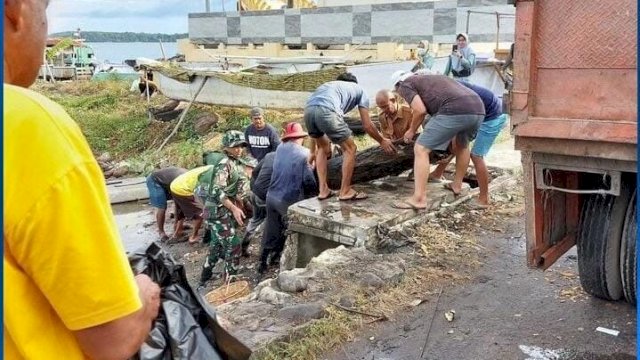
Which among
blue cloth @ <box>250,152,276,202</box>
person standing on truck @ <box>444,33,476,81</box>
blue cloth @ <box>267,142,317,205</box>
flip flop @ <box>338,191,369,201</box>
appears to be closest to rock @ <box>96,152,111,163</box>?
person standing on truck @ <box>444,33,476,81</box>

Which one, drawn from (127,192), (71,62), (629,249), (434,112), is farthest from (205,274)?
(71,62)

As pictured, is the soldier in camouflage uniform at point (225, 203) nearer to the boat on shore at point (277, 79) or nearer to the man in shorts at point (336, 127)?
the man in shorts at point (336, 127)

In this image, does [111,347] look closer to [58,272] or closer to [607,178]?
[58,272]

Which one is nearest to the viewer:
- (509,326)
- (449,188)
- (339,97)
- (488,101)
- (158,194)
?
(509,326)

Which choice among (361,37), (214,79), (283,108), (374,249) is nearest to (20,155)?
(374,249)

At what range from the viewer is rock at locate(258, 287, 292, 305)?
172 inches

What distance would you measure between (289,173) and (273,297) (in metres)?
2.76

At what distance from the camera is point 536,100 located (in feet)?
11.4

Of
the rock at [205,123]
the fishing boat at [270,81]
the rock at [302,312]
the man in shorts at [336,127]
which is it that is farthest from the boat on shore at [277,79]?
the rock at [302,312]

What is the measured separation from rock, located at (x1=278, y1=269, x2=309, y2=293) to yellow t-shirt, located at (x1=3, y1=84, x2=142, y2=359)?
11.3 ft

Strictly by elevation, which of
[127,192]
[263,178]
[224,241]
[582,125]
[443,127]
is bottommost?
[127,192]

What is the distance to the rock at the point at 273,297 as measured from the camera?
14.3 feet

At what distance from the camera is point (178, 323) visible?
1671 millimetres

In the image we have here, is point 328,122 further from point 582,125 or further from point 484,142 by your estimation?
point 582,125
